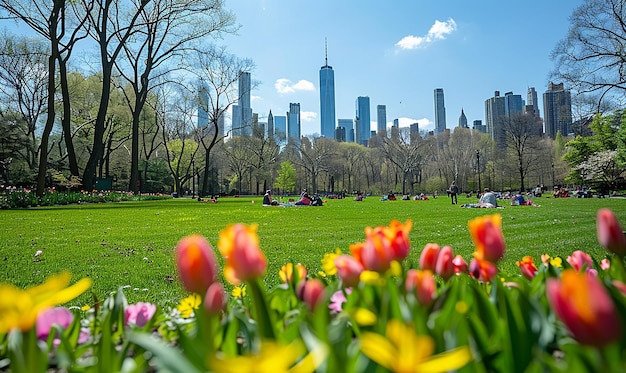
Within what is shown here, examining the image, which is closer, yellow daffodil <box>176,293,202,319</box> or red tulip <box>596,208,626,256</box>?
red tulip <box>596,208,626,256</box>

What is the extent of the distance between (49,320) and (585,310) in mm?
1172

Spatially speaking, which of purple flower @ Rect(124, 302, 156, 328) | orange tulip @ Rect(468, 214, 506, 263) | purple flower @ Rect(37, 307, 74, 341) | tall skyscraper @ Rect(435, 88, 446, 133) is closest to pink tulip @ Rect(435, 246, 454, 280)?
orange tulip @ Rect(468, 214, 506, 263)

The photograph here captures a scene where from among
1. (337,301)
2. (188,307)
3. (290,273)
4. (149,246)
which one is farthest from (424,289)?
(149,246)

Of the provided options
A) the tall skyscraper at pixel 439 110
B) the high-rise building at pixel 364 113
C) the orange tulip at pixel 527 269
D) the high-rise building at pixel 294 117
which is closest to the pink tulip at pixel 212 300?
the orange tulip at pixel 527 269

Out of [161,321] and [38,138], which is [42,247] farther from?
[38,138]

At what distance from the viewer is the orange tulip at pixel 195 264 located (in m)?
0.69

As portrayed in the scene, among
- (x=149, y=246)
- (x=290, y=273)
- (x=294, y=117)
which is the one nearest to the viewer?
(x=290, y=273)

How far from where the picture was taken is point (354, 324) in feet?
3.01

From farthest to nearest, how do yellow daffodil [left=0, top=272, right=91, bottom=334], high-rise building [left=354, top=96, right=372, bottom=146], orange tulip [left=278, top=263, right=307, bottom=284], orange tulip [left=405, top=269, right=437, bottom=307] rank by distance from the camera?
high-rise building [left=354, top=96, right=372, bottom=146] < orange tulip [left=278, top=263, right=307, bottom=284] < orange tulip [left=405, top=269, right=437, bottom=307] < yellow daffodil [left=0, top=272, right=91, bottom=334]

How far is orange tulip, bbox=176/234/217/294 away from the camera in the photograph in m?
0.69

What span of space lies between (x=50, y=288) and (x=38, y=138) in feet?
145

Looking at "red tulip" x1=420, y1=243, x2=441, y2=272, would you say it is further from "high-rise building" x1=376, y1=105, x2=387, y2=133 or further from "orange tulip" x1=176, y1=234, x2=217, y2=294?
"high-rise building" x1=376, y1=105, x2=387, y2=133

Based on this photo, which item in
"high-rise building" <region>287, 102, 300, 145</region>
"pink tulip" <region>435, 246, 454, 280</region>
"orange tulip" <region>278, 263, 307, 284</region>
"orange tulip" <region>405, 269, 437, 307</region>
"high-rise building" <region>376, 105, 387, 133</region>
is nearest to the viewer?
"orange tulip" <region>405, 269, 437, 307</region>

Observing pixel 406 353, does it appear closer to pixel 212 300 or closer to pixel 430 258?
pixel 212 300
